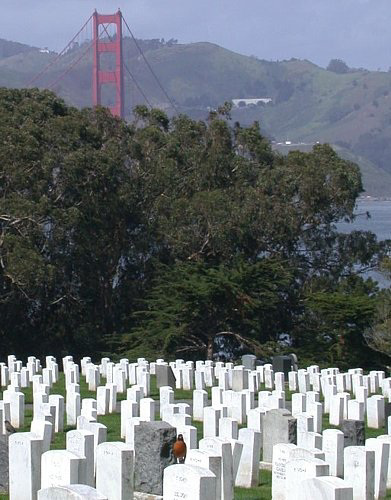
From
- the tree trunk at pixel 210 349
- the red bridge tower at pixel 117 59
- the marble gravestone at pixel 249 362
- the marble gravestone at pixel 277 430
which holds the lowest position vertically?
the tree trunk at pixel 210 349

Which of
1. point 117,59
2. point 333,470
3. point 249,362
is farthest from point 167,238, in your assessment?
point 117,59

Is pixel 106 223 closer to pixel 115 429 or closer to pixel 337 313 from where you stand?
pixel 337 313

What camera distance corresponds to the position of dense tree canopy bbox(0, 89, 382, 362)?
37625 mm

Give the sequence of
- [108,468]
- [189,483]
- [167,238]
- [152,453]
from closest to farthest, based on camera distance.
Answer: [189,483] < [108,468] < [152,453] < [167,238]

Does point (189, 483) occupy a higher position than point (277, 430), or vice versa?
point (189, 483)

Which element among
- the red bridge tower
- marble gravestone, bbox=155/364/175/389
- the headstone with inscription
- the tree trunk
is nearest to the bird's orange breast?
the headstone with inscription

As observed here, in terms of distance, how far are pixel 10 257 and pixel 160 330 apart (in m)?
4.90

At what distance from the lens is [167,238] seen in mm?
41938

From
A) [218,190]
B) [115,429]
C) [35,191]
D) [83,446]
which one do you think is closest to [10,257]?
[35,191]

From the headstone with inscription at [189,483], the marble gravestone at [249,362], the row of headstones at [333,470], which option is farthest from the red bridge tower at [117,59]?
the headstone with inscription at [189,483]

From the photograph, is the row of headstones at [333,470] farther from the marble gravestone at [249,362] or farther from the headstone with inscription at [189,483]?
the marble gravestone at [249,362]

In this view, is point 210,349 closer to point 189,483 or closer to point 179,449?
point 179,449

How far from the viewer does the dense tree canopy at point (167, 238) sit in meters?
37.6

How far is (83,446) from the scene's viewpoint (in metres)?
13.9
